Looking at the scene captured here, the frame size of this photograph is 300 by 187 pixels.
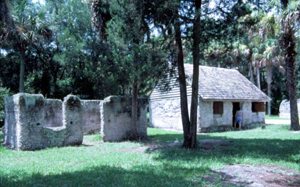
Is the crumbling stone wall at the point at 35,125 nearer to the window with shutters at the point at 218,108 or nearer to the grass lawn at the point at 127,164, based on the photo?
the grass lawn at the point at 127,164

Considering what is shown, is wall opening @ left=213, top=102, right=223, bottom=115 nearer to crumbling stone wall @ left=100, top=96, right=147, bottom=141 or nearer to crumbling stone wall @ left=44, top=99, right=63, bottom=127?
crumbling stone wall @ left=100, top=96, right=147, bottom=141

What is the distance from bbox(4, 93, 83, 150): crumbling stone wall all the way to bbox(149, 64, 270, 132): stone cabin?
7154 millimetres

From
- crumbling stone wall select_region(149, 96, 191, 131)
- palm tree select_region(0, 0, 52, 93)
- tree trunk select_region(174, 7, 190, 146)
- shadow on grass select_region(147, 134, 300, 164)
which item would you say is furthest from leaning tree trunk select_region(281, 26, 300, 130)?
palm tree select_region(0, 0, 52, 93)

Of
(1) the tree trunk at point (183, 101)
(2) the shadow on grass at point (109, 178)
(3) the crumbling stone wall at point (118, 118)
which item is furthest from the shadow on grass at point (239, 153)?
(3) the crumbling stone wall at point (118, 118)

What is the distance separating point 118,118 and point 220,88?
32.0ft

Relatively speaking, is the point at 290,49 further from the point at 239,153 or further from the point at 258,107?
the point at 239,153

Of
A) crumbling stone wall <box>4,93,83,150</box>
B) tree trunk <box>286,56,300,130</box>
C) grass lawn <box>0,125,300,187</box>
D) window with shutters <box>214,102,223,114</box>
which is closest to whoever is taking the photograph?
grass lawn <box>0,125,300,187</box>

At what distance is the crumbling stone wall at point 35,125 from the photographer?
10.1 meters

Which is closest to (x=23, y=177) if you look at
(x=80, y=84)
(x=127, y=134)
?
(x=127, y=134)

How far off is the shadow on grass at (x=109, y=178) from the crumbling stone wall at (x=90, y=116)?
958 centimetres

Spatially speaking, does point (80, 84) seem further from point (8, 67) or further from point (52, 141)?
point (52, 141)

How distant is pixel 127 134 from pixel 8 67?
1613 cm

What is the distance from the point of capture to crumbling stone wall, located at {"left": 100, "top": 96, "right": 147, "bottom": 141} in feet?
41.7

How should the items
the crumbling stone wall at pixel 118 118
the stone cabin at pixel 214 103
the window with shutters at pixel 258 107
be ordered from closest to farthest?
the crumbling stone wall at pixel 118 118
the stone cabin at pixel 214 103
the window with shutters at pixel 258 107
